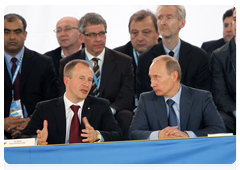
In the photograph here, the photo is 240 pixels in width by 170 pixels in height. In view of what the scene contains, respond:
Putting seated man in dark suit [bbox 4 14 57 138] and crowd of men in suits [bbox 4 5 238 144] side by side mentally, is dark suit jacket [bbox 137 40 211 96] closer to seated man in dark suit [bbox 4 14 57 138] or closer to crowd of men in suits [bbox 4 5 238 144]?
crowd of men in suits [bbox 4 5 238 144]

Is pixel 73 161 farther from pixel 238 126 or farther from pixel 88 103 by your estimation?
pixel 238 126

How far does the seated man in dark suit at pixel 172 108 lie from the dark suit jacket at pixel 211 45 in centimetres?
108

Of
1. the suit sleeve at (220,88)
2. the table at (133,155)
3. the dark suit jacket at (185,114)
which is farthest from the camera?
the suit sleeve at (220,88)

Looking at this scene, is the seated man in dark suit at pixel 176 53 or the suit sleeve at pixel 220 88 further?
the seated man in dark suit at pixel 176 53

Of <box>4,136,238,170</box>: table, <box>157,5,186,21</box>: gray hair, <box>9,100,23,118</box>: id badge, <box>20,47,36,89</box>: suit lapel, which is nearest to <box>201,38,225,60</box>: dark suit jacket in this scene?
<box>157,5,186,21</box>: gray hair

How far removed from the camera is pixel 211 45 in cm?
407

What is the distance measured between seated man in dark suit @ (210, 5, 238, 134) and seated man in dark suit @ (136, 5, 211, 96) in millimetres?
110

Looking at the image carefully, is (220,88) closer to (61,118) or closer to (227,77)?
(227,77)

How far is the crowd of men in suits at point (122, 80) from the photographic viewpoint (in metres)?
3.10

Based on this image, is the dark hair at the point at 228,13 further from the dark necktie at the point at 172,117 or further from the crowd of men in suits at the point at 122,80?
the dark necktie at the point at 172,117

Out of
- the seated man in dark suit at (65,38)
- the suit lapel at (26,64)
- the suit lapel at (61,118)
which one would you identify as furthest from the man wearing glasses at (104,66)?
the suit lapel at (61,118)

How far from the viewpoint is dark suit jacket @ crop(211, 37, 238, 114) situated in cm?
366
